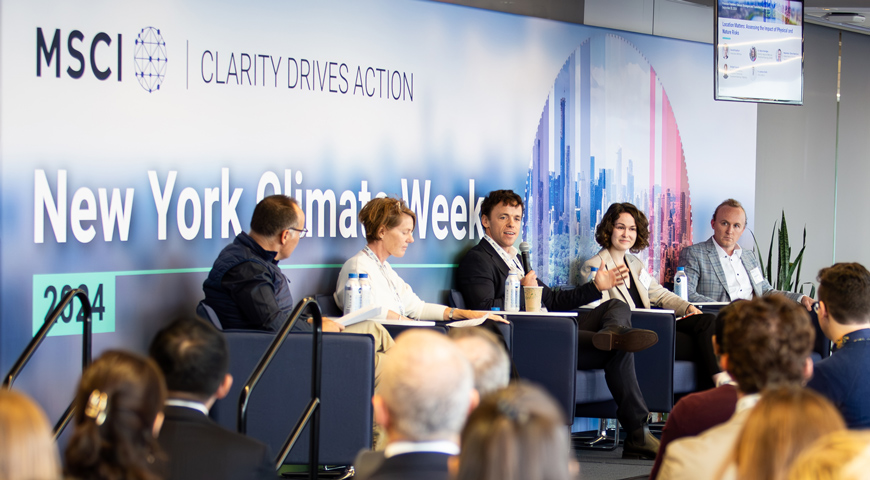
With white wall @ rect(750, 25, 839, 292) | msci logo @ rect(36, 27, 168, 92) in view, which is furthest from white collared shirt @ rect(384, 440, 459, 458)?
white wall @ rect(750, 25, 839, 292)

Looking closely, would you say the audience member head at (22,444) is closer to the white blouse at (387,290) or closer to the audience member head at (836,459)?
the audience member head at (836,459)

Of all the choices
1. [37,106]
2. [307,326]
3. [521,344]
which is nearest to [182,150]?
[37,106]

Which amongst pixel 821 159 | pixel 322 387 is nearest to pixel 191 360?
pixel 322 387

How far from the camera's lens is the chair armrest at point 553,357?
502 centimetres

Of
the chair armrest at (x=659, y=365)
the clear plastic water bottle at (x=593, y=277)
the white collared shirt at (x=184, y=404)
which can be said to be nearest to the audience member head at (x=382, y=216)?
the clear plastic water bottle at (x=593, y=277)

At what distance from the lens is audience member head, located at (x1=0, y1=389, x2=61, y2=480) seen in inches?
49.3

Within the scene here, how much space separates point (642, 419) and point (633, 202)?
1930 mm

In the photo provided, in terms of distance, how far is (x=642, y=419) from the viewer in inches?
208

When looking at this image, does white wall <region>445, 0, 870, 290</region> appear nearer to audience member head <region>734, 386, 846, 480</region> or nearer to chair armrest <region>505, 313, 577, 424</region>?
chair armrest <region>505, 313, 577, 424</region>

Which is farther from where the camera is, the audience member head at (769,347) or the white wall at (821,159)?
the white wall at (821,159)

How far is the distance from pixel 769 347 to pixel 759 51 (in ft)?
14.6

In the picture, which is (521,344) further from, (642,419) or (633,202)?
(633,202)

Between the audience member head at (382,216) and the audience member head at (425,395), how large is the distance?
3.17 m

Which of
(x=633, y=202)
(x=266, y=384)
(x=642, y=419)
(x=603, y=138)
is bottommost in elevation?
(x=642, y=419)
